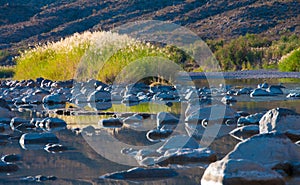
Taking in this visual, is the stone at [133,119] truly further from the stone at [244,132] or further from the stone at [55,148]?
the stone at [55,148]

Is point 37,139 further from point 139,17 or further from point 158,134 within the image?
point 139,17

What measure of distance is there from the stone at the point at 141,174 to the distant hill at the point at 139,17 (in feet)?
135

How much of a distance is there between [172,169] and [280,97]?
23.4 feet

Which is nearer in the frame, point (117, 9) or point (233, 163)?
point (233, 163)

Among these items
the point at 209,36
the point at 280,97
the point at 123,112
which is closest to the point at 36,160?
the point at 123,112

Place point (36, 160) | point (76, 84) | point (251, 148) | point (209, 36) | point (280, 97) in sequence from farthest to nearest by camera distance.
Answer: point (209, 36), point (76, 84), point (280, 97), point (36, 160), point (251, 148)

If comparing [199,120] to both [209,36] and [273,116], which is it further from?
[209,36]

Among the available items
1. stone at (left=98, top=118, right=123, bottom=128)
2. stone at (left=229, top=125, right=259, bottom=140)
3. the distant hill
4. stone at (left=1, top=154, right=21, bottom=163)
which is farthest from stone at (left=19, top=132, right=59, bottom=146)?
the distant hill

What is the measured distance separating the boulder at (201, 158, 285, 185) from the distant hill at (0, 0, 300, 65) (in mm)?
41579

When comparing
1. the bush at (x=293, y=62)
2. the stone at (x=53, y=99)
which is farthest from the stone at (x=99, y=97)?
the bush at (x=293, y=62)

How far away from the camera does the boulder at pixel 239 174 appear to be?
4.15 m

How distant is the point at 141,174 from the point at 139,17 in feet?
177

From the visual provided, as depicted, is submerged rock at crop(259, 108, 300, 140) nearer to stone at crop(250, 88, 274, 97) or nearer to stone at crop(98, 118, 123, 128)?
stone at crop(98, 118, 123, 128)

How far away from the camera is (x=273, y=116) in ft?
21.0
